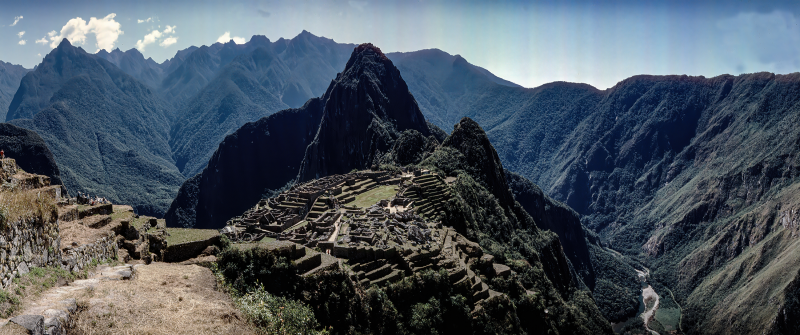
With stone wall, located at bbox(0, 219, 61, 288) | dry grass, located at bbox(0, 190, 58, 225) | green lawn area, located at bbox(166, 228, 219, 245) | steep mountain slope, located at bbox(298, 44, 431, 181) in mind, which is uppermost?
steep mountain slope, located at bbox(298, 44, 431, 181)

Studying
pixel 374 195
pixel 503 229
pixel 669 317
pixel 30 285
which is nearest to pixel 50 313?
pixel 30 285

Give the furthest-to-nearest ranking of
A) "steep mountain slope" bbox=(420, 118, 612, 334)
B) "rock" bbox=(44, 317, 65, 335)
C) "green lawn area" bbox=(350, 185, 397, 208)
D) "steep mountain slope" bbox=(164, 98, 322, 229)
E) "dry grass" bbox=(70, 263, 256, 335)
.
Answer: "steep mountain slope" bbox=(164, 98, 322, 229)
"green lawn area" bbox=(350, 185, 397, 208)
"steep mountain slope" bbox=(420, 118, 612, 334)
"dry grass" bbox=(70, 263, 256, 335)
"rock" bbox=(44, 317, 65, 335)

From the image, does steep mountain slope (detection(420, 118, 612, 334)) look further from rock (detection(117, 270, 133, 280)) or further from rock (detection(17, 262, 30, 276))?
rock (detection(17, 262, 30, 276))

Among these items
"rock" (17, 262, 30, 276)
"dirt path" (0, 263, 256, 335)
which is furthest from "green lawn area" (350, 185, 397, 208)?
"rock" (17, 262, 30, 276)

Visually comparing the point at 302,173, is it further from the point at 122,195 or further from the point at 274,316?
the point at 274,316

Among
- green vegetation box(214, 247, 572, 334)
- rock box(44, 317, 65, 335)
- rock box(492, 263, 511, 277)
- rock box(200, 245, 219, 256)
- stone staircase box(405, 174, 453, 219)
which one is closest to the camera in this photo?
rock box(44, 317, 65, 335)

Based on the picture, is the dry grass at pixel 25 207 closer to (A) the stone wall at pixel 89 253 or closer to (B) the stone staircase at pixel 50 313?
(A) the stone wall at pixel 89 253

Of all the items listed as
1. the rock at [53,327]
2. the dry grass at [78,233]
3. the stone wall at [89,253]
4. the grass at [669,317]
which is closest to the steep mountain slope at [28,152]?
the dry grass at [78,233]
